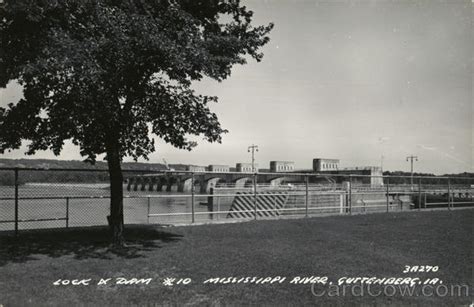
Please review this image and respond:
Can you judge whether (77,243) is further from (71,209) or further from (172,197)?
(71,209)

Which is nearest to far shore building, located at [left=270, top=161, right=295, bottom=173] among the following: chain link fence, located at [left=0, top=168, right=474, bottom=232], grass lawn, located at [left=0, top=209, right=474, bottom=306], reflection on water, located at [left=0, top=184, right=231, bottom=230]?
chain link fence, located at [left=0, top=168, right=474, bottom=232]

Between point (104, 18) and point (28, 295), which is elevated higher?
point (104, 18)

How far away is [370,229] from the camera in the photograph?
11555 mm

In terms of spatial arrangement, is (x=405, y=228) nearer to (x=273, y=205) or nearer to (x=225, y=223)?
(x=225, y=223)

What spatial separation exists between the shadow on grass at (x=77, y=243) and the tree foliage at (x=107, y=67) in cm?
187

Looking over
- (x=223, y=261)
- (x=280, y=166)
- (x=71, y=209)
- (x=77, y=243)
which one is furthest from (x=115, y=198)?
(x=280, y=166)

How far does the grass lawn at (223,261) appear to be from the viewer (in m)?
5.19

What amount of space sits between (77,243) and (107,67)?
4.10 metres

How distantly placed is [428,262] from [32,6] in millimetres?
7613

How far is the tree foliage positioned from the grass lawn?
2120 mm

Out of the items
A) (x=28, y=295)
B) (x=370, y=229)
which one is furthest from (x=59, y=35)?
(x=370, y=229)

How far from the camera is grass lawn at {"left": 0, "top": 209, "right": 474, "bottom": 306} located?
519cm

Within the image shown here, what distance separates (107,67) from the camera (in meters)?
6.77

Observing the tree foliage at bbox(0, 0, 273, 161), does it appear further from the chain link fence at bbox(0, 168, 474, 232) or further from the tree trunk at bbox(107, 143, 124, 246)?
the chain link fence at bbox(0, 168, 474, 232)
